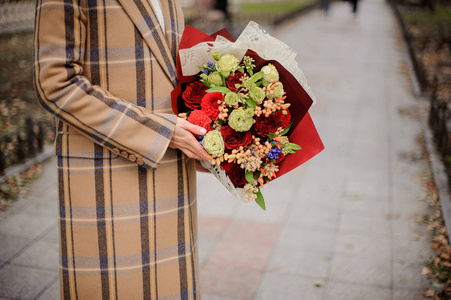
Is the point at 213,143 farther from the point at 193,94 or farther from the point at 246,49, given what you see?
the point at 246,49

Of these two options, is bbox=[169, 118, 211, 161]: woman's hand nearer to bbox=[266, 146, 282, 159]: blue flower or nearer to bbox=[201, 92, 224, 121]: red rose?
bbox=[201, 92, 224, 121]: red rose

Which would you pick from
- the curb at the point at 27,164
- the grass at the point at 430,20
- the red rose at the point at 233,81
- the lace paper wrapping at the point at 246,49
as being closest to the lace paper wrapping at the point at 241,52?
the lace paper wrapping at the point at 246,49

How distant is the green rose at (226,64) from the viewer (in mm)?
1696

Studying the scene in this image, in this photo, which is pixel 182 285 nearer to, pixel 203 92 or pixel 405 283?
pixel 203 92

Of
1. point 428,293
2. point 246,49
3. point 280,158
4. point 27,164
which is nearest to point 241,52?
point 246,49

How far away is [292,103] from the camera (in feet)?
5.95

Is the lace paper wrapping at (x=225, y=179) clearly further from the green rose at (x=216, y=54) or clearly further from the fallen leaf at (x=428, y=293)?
the fallen leaf at (x=428, y=293)

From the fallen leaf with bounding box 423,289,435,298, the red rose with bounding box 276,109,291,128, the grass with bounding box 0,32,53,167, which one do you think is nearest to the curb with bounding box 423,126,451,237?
the fallen leaf with bounding box 423,289,435,298

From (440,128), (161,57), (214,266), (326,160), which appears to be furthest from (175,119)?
(440,128)

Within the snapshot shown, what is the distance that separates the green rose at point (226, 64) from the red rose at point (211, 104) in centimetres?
9

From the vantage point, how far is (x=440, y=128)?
598cm

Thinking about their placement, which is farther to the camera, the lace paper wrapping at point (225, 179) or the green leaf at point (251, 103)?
the lace paper wrapping at point (225, 179)

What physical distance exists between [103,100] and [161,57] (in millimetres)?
293

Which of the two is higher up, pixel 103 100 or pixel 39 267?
pixel 103 100
